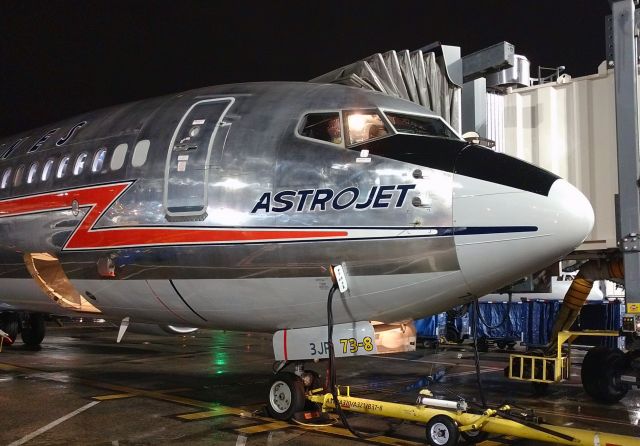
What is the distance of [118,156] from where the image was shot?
31.7 ft

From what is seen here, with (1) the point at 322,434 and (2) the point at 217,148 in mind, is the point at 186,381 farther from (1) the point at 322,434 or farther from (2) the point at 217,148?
(2) the point at 217,148

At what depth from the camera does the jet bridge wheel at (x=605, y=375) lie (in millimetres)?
11953

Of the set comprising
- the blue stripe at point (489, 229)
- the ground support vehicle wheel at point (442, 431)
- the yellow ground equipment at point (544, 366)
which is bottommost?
the ground support vehicle wheel at point (442, 431)

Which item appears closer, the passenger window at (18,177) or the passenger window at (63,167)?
the passenger window at (63,167)

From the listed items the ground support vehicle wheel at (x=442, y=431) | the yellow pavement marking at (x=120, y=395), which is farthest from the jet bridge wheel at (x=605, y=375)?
→ the yellow pavement marking at (x=120, y=395)

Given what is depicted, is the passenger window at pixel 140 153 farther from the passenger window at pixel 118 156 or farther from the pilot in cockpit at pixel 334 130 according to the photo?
the pilot in cockpit at pixel 334 130

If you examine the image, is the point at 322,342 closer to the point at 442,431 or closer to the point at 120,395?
the point at 442,431

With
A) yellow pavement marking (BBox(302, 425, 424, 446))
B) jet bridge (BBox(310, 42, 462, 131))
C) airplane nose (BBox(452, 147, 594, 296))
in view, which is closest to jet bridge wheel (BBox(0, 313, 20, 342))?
jet bridge (BBox(310, 42, 462, 131))

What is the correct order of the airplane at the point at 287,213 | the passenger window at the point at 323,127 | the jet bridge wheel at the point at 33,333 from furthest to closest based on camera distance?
the jet bridge wheel at the point at 33,333 < the passenger window at the point at 323,127 < the airplane at the point at 287,213

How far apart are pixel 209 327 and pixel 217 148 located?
102 inches

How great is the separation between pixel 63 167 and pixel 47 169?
1.59 ft

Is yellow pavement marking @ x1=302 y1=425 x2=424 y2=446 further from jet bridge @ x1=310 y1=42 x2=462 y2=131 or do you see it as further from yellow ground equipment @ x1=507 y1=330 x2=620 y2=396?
jet bridge @ x1=310 y1=42 x2=462 y2=131

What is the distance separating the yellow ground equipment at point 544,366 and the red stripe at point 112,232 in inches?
242

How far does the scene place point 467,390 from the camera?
42.1 ft
